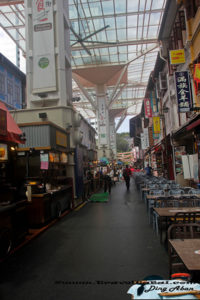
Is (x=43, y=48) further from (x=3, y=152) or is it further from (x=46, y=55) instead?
(x=3, y=152)

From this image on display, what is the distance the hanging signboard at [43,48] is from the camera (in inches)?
567

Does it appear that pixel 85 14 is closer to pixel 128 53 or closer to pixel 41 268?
pixel 128 53

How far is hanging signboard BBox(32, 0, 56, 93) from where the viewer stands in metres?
14.4

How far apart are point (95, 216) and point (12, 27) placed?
77.3ft

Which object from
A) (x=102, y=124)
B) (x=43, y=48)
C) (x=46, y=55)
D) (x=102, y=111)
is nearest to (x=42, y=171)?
(x=46, y=55)

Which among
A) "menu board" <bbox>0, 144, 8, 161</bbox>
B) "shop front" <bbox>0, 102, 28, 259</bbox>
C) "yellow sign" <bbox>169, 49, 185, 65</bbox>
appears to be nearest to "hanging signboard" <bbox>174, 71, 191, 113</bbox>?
"yellow sign" <bbox>169, 49, 185, 65</bbox>

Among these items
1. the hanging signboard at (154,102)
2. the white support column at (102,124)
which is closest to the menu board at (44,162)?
the hanging signboard at (154,102)

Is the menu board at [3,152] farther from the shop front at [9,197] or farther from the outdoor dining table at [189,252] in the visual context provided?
the outdoor dining table at [189,252]

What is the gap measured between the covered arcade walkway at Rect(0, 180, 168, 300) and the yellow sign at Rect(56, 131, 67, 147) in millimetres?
4484

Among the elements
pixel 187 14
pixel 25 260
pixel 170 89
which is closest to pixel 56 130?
pixel 25 260

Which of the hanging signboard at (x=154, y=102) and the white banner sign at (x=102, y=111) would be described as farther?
the white banner sign at (x=102, y=111)

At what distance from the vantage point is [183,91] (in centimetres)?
1155

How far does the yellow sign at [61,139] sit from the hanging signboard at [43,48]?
3.98 metres

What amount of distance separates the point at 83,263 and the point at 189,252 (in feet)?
8.61
